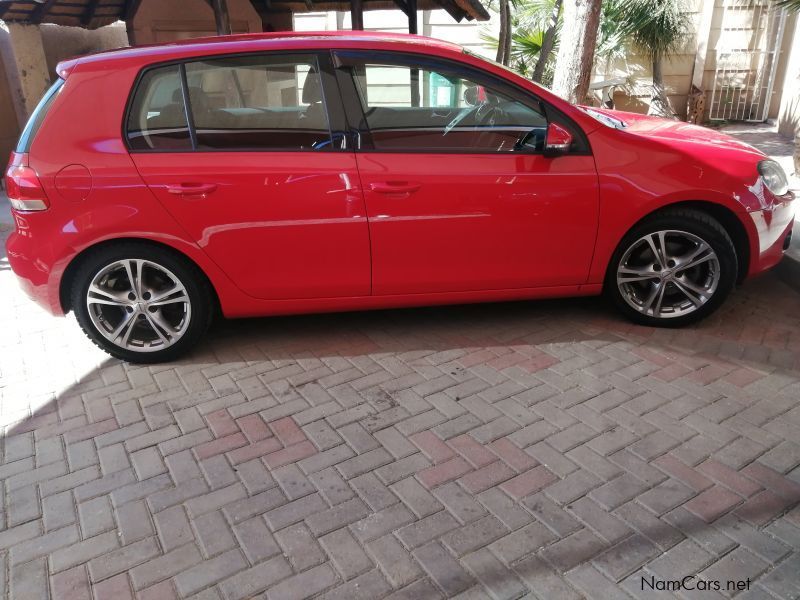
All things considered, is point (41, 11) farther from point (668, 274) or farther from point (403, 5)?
point (668, 274)

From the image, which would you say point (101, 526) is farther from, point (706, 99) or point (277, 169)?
point (706, 99)

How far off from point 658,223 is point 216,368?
282cm

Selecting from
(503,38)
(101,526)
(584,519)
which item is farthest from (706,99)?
(101,526)

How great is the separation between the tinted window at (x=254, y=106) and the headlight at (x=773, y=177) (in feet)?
8.88

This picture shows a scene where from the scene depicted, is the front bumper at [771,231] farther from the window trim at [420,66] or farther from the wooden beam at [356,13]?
the wooden beam at [356,13]

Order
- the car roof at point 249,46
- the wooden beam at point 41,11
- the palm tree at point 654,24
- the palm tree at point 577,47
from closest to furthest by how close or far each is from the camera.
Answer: the car roof at point 249,46, the palm tree at point 577,47, the wooden beam at point 41,11, the palm tree at point 654,24

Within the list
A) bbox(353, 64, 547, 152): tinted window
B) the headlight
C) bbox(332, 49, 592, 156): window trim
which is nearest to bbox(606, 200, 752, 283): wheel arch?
the headlight

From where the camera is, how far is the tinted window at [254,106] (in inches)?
147

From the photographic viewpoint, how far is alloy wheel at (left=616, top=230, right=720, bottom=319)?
4.08m

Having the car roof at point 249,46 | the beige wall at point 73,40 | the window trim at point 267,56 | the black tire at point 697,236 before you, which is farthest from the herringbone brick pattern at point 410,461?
the beige wall at point 73,40

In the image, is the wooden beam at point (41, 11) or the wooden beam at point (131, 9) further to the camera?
the wooden beam at point (131, 9)

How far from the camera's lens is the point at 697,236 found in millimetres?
4051

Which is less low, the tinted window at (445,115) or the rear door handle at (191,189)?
the tinted window at (445,115)

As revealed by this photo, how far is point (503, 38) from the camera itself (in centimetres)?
942
